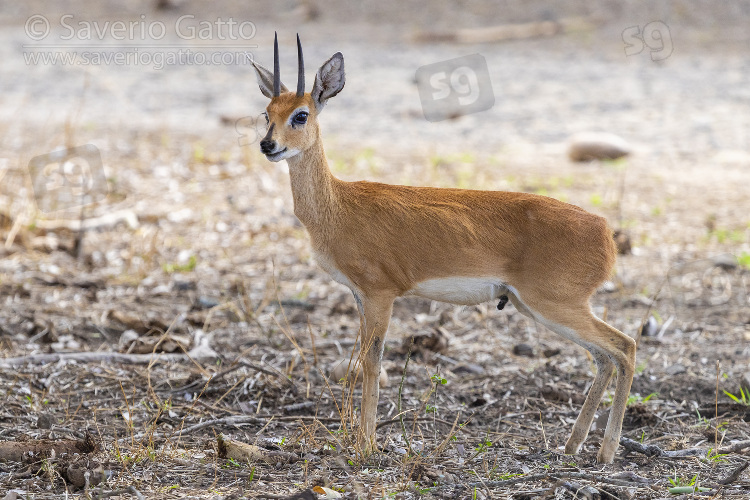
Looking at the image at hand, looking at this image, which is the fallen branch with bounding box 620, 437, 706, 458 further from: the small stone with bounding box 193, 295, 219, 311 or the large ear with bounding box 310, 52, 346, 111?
the small stone with bounding box 193, 295, 219, 311

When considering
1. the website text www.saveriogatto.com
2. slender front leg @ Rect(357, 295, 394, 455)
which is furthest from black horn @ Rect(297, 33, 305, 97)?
the website text www.saveriogatto.com

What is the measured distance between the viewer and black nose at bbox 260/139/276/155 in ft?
13.9

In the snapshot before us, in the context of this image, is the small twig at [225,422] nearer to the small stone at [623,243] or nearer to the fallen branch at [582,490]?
the fallen branch at [582,490]

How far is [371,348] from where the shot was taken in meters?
4.49

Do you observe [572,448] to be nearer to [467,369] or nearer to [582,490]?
[582,490]

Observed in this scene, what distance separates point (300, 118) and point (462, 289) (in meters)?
1.16

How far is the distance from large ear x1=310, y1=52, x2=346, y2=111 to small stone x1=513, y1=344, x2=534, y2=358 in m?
2.43

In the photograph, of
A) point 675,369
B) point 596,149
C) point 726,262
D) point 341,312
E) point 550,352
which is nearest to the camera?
point 675,369

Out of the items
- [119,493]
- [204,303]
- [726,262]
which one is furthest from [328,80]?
[726,262]

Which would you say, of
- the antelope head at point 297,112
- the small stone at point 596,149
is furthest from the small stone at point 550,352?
the small stone at point 596,149

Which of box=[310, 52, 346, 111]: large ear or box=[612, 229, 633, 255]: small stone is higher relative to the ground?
box=[310, 52, 346, 111]: large ear

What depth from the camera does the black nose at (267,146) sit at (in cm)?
425

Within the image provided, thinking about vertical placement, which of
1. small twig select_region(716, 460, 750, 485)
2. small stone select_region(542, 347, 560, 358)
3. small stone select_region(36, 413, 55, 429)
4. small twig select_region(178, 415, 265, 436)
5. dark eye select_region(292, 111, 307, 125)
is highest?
dark eye select_region(292, 111, 307, 125)

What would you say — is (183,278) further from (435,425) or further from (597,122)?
(597,122)
